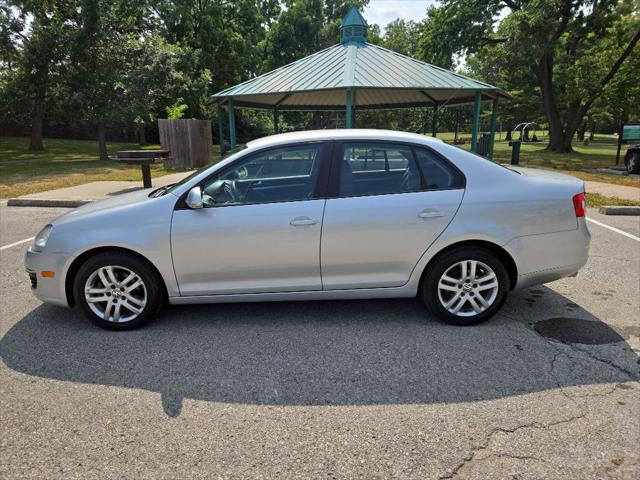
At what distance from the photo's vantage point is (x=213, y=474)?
219cm

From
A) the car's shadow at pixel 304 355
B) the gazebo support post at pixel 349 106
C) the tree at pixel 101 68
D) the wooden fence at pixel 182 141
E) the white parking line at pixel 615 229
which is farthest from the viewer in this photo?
the tree at pixel 101 68

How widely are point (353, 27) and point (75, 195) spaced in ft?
28.4

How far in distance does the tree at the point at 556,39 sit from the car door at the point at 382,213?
2082cm

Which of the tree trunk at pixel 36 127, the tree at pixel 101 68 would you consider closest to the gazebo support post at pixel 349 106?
the tree at pixel 101 68

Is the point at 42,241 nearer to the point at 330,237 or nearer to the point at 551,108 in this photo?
the point at 330,237

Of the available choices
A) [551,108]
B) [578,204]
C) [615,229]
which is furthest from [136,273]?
[551,108]

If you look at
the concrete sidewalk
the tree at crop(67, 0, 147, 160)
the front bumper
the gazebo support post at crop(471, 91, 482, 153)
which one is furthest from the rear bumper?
the tree at crop(67, 0, 147, 160)

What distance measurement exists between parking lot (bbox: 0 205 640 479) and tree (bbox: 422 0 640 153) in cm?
Answer: 2078

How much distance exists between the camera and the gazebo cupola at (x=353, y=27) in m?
12.5

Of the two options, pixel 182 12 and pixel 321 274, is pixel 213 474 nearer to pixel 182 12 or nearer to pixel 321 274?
pixel 321 274

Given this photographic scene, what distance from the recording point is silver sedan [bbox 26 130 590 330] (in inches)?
139

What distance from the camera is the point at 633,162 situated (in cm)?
1541

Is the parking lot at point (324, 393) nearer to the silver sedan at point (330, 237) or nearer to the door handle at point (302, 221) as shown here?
the silver sedan at point (330, 237)

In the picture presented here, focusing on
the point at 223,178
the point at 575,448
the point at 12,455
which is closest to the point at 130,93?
the point at 223,178
